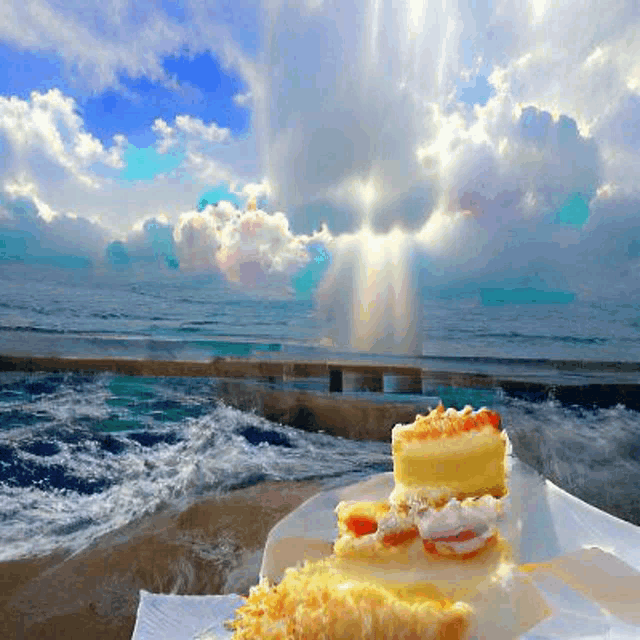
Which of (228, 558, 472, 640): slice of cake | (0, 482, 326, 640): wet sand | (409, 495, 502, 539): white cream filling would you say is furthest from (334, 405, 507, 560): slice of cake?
(0, 482, 326, 640): wet sand

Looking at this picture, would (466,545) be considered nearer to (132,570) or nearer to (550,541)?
(550,541)

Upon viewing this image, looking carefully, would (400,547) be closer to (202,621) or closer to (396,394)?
(202,621)

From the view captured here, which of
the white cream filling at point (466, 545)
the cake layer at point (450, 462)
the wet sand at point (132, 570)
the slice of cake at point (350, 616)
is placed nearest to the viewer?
Answer: the slice of cake at point (350, 616)

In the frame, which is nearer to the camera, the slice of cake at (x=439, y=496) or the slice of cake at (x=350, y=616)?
the slice of cake at (x=350, y=616)

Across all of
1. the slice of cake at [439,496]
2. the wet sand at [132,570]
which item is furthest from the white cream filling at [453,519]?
the wet sand at [132,570]

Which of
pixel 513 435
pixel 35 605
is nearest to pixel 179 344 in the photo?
pixel 513 435

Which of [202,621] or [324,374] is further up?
[202,621]

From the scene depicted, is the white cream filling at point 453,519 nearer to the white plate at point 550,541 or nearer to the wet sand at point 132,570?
the white plate at point 550,541
